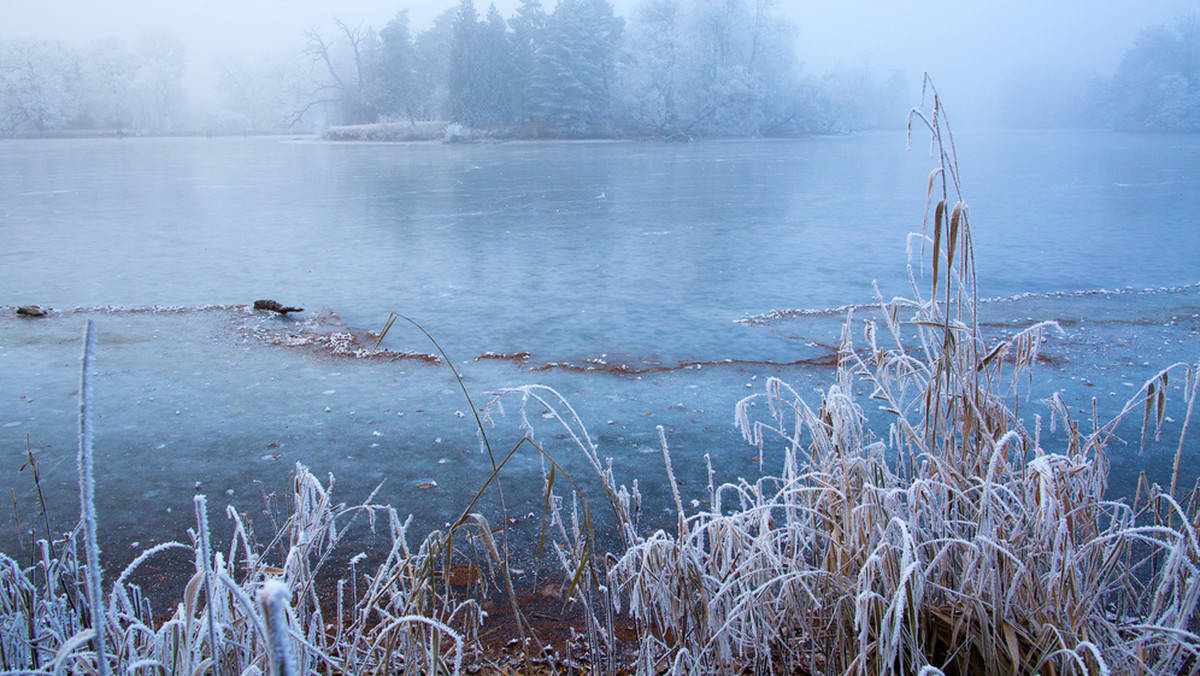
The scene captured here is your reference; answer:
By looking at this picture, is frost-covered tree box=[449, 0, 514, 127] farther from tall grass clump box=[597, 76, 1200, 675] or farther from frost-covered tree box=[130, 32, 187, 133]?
tall grass clump box=[597, 76, 1200, 675]

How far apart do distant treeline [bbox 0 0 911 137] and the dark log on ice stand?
37.2 meters

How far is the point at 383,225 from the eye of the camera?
1166cm

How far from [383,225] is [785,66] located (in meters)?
48.0

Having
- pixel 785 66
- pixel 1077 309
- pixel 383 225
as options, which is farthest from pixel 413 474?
pixel 785 66

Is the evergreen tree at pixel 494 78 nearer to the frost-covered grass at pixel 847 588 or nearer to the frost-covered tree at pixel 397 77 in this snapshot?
the frost-covered tree at pixel 397 77

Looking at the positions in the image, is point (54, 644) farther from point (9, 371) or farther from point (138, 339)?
point (138, 339)

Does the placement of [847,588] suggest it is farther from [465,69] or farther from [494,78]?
[465,69]

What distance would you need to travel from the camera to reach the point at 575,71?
156 feet

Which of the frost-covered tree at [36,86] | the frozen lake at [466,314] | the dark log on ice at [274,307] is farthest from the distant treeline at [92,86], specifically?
the dark log on ice at [274,307]

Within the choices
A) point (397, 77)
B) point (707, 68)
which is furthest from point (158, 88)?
point (707, 68)

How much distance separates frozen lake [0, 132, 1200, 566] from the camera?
12.2ft

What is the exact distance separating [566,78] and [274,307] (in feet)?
141

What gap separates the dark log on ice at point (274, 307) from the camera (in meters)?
6.43

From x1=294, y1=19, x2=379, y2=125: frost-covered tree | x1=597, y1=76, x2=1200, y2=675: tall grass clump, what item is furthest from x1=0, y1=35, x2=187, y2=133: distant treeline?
x1=597, y1=76, x2=1200, y2=675: tall grass clump
